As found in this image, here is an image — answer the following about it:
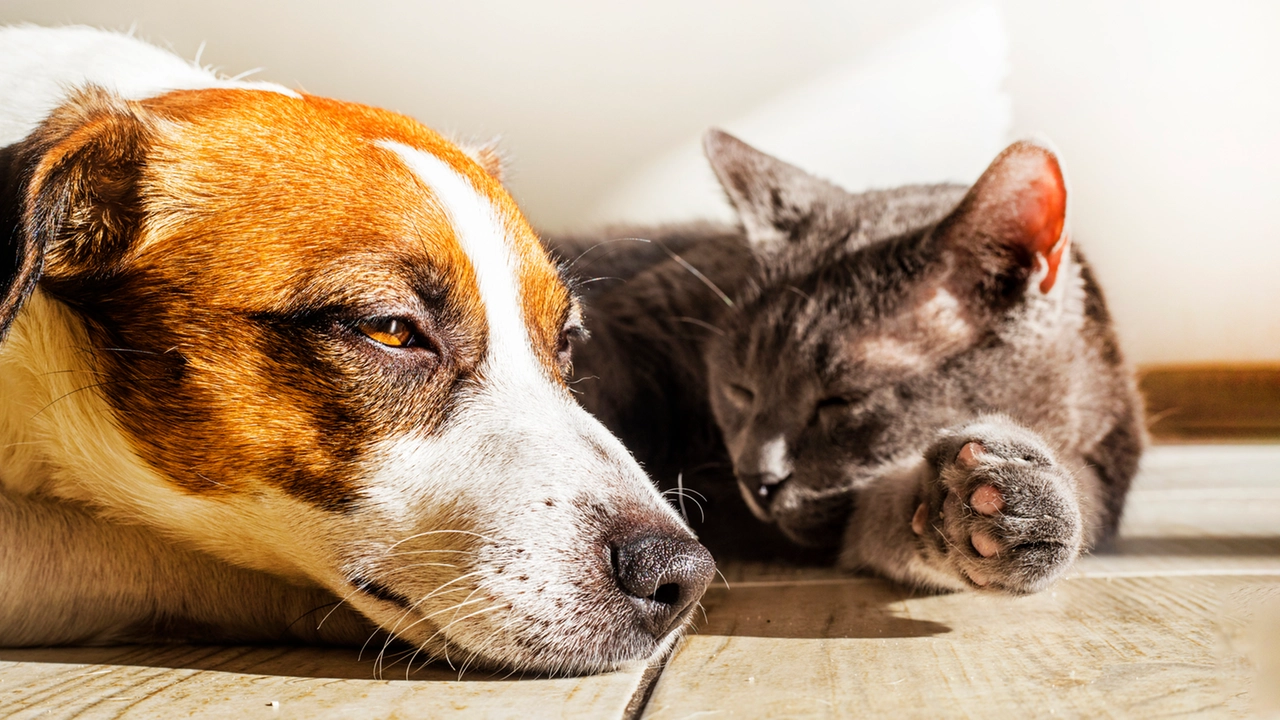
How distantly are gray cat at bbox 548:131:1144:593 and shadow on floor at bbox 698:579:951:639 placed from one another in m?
0.09

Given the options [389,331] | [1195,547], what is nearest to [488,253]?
[389,331]

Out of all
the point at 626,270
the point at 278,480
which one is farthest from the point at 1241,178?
the point at 278,480

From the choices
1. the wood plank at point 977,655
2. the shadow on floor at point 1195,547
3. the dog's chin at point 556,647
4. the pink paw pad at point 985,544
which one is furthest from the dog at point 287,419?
the shadow on floor at point 1195,547

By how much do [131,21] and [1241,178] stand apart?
2788mm

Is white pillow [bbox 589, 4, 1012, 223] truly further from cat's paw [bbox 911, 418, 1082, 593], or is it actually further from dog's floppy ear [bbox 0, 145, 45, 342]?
dog's floppy ear [bbox 0, 145, 45, 342]

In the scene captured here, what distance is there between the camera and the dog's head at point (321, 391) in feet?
4.16

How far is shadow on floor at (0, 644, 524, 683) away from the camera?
1.25 m

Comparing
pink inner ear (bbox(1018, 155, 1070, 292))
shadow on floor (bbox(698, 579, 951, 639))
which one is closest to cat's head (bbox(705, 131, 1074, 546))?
pink inner ear (bbox(1018, 155, 1070, 292))

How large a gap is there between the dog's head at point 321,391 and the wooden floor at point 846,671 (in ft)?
0.36

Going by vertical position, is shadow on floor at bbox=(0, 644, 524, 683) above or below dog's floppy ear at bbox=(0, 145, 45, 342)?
below

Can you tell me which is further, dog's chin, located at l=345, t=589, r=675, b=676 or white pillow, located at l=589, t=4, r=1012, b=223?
white pillow, located at l=589, t=4, r=1012, b=223

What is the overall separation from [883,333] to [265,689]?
1396 mm

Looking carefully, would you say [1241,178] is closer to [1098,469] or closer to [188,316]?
[1098,469]

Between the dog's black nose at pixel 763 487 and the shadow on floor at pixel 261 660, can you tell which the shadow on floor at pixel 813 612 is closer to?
the dog's black nose at pixel 763 487
